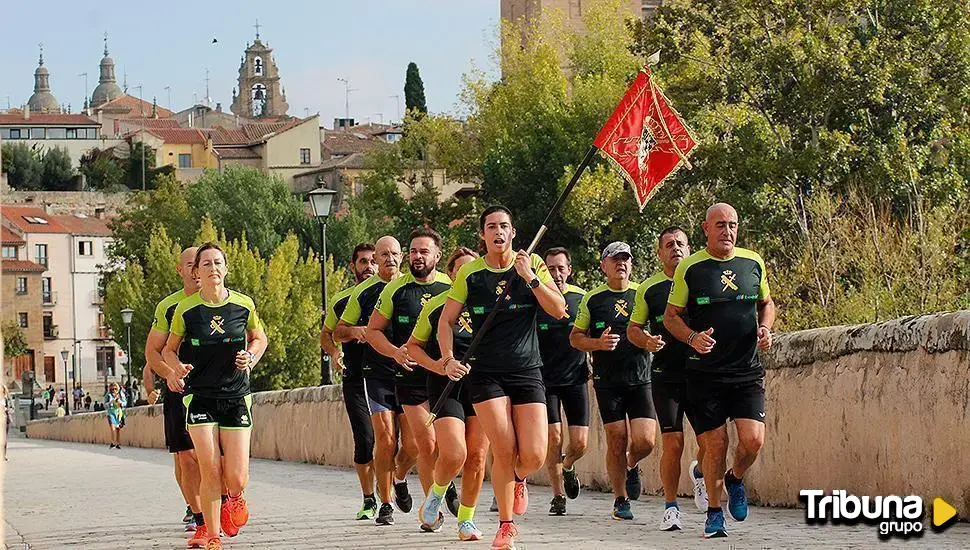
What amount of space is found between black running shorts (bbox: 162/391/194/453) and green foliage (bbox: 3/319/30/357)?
3853 inches

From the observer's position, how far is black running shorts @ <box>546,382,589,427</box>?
13062mm

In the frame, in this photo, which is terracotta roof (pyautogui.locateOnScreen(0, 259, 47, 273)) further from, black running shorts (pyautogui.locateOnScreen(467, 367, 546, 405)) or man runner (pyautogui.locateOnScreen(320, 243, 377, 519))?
black running shorts (pyautogui.locateOnScreen(467, 367, 546, 405))

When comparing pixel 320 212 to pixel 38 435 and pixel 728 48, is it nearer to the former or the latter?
pixel 728 48

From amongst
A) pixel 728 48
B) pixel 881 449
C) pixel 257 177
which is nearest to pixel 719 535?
pixel 881 449

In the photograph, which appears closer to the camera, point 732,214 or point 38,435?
point 732,214

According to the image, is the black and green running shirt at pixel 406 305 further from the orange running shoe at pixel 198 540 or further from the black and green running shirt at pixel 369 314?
the orange running shoe at pixel 198 540

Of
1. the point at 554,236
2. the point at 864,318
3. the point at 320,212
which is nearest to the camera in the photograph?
the point at 864,318

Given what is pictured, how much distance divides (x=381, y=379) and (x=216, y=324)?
2177 mm

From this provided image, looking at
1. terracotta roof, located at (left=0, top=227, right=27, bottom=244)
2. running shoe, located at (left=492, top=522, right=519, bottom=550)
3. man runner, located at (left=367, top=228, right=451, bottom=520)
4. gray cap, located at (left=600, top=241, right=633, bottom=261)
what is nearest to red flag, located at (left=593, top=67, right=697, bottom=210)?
gray cap, located at (left=600, top=241, right=633, bottom=261)

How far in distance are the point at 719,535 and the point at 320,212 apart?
19.4 meters

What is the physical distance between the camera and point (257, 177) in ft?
295

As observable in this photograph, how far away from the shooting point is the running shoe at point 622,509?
12.3 metres

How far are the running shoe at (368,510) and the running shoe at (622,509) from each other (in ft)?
5.63

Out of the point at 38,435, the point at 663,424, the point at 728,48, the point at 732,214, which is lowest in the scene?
the point at 38,435
